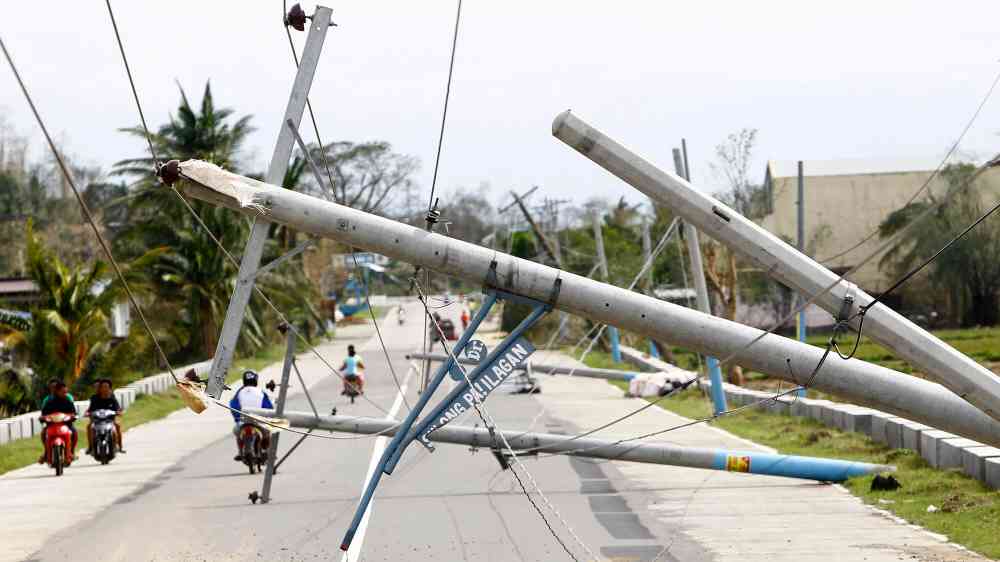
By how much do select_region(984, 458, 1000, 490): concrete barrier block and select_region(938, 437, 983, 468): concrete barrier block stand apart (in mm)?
1059

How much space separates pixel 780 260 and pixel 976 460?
7.33 meters

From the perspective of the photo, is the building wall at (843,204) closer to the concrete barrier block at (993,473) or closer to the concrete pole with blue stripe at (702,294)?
the concrete pole with blue stripe at (702,294)

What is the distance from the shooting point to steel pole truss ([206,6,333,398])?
351 inches

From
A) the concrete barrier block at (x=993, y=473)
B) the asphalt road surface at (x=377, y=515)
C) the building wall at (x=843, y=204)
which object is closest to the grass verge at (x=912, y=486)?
the concrete barrier block at (x=993, y=473)

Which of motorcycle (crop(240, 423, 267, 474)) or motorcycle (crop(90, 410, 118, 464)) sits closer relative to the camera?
motorcycle (crop(240, 423, 267, 474))

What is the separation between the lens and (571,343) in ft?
212

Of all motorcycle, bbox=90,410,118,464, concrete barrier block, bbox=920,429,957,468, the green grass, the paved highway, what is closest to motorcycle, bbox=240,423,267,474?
the paved highway

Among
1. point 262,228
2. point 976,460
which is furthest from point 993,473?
Result: point 262,228

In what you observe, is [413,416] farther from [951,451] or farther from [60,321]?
[60,321]

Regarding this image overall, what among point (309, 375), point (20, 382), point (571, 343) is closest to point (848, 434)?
point (20, 382)

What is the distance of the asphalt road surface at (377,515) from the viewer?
39.9 feet

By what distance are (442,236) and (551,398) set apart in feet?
87.5

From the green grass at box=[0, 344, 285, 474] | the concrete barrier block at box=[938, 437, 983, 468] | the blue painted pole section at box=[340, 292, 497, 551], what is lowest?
the green grass at box=[0, 344, 285, 474]

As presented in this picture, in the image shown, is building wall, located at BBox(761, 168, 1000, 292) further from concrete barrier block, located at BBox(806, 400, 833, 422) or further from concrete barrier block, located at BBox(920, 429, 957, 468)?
concrete barrier block, located at BBox(920, 429, 957, 468)
